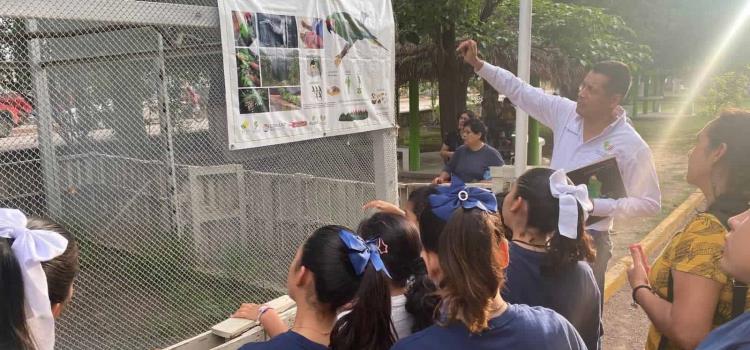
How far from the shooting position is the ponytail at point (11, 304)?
1438 mm

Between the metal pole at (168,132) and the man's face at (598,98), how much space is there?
2.60 m

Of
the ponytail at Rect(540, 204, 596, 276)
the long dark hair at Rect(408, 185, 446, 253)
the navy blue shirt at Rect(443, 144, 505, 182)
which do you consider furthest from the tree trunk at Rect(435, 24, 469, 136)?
the long dark hair at Rect(408, 185, 446, 253)

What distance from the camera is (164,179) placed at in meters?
4.93

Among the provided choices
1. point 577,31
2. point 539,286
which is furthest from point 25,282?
point 577,31

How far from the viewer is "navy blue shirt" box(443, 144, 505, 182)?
18.2ft

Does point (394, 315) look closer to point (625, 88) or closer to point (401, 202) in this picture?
point (625, 88)

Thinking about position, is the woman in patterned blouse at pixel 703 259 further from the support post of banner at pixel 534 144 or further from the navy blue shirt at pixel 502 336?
the support post of banner at pixel 534 144

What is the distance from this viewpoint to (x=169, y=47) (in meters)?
3.64

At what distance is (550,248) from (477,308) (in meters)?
0.68

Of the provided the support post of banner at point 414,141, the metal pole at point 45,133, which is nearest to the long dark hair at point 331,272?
the metal pole at point 45,133

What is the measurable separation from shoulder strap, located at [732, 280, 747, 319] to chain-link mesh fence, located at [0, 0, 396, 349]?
9.39ft

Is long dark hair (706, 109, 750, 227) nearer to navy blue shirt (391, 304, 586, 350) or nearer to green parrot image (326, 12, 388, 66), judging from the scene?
navy blue shirt (391, 304, 586, 350)

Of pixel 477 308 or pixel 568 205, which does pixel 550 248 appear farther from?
pixel 477 308

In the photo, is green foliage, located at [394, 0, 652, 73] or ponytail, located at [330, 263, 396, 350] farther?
green foliage, located at [394, 0, 652, 73]
